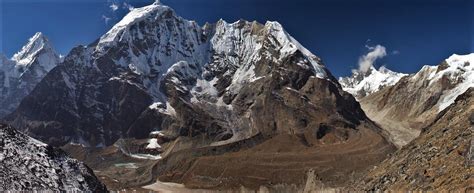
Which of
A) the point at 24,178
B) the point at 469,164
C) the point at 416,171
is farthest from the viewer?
the point at 416,171

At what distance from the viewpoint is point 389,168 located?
2736 inches

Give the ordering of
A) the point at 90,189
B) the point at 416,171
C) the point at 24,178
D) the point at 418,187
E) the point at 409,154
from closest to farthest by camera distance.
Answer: the point at 24,178 → the point at 90,189 → the point at 418,187 → the point at 416,171 → the point at 409,154

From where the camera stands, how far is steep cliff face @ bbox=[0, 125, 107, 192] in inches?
1375

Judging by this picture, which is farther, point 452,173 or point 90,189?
point 452,173

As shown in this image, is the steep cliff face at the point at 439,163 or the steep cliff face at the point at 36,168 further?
the steep cliff face at the point at 439,163

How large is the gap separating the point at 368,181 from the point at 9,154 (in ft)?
148

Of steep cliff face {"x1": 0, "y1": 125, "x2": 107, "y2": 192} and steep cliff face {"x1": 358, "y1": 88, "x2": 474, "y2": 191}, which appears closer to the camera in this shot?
steep cliff face {"x1": 0, "y1": 125, "x2": 107, "y2": 192}

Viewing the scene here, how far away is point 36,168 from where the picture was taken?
36.0 meters

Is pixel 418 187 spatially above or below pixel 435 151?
below

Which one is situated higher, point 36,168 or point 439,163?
point 439,163

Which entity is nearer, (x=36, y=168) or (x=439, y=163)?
(x=36, y=168)

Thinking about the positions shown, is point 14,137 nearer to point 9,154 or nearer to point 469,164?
point 9,154

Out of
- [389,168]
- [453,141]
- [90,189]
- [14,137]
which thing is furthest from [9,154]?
[389,168]

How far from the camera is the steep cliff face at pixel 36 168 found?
34.9 meters
